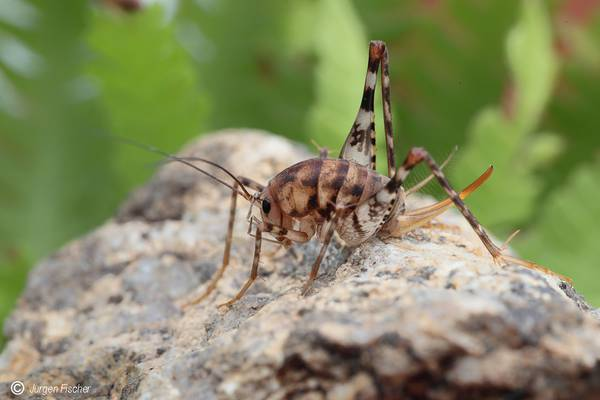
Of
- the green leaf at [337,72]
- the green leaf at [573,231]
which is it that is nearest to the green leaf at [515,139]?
the green leaf at [573,231]

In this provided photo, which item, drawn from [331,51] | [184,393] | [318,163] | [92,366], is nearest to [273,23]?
[331,51]

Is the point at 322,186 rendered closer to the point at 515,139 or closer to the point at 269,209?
the point at 269,209

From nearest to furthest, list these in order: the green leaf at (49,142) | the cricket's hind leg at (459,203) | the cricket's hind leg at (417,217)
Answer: the cricket's hind leg at (459,203) < the cricket's hind leg at (417,217) < the green leaf at (49,142)

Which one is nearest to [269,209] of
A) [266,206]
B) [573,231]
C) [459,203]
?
[266,206]

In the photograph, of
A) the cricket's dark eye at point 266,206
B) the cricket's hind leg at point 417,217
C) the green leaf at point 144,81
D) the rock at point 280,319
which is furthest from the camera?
the green leaf at point 144,81

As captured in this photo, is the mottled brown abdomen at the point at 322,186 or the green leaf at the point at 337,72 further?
the green leaf at the point at 337,72

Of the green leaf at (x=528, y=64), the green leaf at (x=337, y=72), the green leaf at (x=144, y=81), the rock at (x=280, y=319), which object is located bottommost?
the rock at (x=280, y=319)

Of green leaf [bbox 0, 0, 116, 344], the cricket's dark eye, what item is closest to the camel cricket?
the cricket's dark eye

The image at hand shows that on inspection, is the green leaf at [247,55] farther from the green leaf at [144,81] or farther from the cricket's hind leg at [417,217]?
the cricket's hind leg at [417,217]

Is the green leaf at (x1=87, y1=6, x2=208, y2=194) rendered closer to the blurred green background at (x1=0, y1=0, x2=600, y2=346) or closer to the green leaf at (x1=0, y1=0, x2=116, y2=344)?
the blurred green background at (x1=0, y1=0, x2=600, y2=346)
